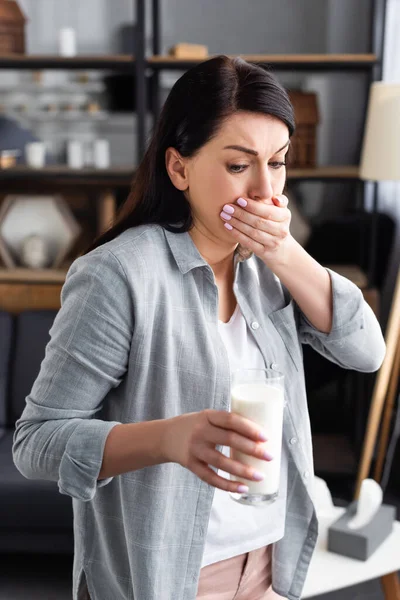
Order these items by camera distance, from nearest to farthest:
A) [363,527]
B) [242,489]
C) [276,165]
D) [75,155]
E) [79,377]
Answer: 1. [242,489]
2. [79,377]
3. [276,165]
4. [363,527]
5. [75,155]

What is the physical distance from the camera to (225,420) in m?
0.88

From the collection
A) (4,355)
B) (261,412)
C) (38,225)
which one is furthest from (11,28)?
(261,412)

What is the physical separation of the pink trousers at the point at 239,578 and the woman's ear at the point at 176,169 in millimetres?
580

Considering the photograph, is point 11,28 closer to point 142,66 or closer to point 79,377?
point 142,66

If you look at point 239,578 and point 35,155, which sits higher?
point 35,155

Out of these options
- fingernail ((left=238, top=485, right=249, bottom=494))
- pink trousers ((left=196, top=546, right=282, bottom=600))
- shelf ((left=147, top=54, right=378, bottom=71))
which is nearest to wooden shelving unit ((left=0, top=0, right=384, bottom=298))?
shelf ((left=147, top=54, right=378, bottom=71))

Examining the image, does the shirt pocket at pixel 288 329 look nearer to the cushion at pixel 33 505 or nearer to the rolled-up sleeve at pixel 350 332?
the rolled-up sleeve at pixel 350 332

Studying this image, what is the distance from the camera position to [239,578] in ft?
4.10

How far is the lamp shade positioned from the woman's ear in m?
1.96

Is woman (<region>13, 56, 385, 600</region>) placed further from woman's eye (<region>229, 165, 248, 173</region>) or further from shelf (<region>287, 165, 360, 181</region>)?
shelf (<region>287, 165, 360, 181</region>)

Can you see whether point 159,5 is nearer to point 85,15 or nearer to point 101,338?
point 85,15

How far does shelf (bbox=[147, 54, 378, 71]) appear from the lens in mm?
3502

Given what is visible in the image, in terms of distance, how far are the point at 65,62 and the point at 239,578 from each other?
2.93 metres

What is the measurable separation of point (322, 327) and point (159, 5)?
324cm
